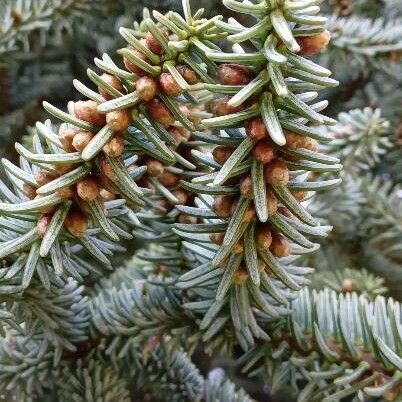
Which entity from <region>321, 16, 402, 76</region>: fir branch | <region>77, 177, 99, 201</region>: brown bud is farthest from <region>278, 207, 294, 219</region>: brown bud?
<region>321, 16, 402, 76</region>: fir branch

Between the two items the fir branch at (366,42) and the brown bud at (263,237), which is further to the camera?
the fir branch at (366,42)

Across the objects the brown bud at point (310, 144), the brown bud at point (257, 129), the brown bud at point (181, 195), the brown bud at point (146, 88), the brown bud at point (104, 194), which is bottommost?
the brown bud at point (181, 195)

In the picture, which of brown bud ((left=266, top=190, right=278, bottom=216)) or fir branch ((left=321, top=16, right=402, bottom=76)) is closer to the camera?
brown bud ((left=266, top=190, right=278, bottom=216))

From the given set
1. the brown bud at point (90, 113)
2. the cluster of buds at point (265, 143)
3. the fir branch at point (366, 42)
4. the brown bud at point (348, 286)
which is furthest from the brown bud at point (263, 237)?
the fir branch at point (366, 42)

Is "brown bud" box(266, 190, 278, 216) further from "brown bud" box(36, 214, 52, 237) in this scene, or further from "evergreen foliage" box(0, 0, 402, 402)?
"brown bud" box(36, 214, 52, 237)

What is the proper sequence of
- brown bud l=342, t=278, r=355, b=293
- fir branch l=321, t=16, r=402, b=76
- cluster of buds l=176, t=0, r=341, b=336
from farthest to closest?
fir branch l=321, t=16, r=402, b=76 → brown bud l=342, t=278, r=355, b=293 → cluster of buds l=176, t=0, r=341, b=336

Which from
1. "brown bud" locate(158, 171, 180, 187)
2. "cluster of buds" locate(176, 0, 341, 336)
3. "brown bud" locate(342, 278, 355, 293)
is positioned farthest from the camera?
"brown bud" locate(342, 278, 355, 293)

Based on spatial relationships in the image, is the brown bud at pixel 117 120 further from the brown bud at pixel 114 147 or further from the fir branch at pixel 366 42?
the fir branch at pixel 366 42

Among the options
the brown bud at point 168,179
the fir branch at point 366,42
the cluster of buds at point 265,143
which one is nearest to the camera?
the cluster of buds at point 265,143
